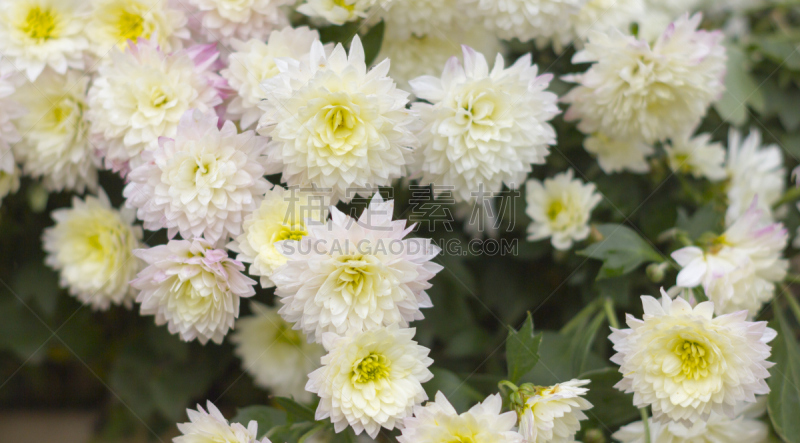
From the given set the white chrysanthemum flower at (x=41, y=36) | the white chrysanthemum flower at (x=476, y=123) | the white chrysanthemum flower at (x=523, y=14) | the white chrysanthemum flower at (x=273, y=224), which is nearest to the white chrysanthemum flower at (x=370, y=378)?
the white chrysanthemum flower at (x=273, y=224)

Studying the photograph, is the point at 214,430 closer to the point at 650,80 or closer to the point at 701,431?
the point at 701,431

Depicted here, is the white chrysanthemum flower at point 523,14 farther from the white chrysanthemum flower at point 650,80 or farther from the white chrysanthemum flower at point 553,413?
the white chrysanthemum flower at point 553,413

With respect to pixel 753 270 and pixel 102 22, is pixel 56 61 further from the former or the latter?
pixel 753 270

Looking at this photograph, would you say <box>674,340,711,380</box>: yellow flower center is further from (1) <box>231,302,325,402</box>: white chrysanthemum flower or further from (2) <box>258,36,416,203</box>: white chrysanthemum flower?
(1) <box>231,302,325,402</box>: white chrysanthemum flower

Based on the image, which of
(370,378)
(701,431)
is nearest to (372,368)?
(370,378)

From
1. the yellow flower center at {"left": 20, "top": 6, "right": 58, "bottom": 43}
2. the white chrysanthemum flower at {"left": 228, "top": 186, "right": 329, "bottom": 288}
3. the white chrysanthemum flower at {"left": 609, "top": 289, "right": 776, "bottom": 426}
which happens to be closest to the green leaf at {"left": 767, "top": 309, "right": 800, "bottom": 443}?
the white chrysanthemum flower at {"left": 609, "top": 289, "right": 776, "bottom": 426}

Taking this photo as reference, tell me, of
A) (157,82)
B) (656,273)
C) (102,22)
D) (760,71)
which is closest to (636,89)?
(656,273)
